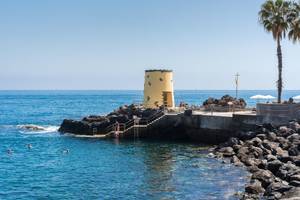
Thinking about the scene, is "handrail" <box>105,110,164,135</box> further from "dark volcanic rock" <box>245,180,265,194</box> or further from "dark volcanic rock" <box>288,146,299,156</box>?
"dark volcanic rock" <box>245,180,265,194</box>

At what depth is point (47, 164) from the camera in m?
39.5

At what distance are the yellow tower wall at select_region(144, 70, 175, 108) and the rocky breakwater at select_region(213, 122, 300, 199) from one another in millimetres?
17632

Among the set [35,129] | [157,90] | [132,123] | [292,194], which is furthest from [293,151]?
[35,129]

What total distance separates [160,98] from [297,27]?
18741 mm

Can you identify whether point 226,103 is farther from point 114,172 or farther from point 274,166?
point 274,166

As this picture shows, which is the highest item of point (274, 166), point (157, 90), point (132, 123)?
point (157, 90)

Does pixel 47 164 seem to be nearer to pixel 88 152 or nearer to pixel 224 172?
pixel 88 152

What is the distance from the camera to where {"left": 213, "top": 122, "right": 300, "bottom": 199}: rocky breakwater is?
25859 mm

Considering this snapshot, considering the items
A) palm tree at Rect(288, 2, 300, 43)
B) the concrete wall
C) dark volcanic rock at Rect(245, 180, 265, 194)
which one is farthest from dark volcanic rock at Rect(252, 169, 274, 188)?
palm tree at Rect(288, 2, 300, 43)

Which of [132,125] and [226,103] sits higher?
[226,103]

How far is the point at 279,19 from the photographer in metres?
48.2

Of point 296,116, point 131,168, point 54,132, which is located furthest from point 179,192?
point 54,132

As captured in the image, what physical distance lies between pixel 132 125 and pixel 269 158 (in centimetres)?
2234

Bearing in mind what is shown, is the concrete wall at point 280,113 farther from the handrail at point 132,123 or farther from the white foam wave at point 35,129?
the white foam wave at point 35,129
